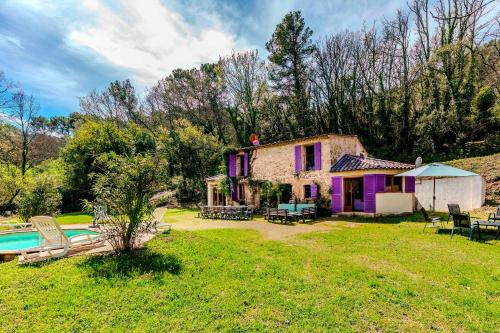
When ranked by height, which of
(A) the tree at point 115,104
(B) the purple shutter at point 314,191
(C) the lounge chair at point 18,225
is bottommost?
(C) the lounge chair at point 18,225

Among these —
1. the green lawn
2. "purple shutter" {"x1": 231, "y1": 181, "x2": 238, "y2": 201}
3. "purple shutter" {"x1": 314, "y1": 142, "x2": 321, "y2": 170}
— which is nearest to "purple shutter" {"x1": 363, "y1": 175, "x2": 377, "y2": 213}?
"purple shutter" {"x1": 314, "y1": 142, "x2": 321, "y2": 170}

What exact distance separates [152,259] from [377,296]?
15.9 ft

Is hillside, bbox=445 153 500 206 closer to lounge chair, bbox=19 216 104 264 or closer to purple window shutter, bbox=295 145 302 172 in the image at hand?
purple window shutter, bbox=295 145 302 172

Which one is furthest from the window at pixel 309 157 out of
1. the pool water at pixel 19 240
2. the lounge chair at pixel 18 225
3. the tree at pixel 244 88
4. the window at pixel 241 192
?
the tree at pixel 244 88

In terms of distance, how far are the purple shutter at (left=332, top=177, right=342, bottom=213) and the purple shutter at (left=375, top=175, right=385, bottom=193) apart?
6.15 feet

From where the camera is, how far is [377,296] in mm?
4449

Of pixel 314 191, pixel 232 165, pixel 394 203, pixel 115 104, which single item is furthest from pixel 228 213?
pixel 115 104

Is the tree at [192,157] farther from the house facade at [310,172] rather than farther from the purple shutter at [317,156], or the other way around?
the purple shutter at [317,156]

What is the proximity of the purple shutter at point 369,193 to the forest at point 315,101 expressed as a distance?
1112cm

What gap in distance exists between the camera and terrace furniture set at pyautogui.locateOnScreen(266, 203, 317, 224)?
43.7ft

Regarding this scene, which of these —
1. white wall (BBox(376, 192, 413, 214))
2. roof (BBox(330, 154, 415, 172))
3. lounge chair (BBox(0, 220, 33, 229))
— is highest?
roof (BBox(330, 154, 415, 172))

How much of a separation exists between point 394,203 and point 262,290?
12175mm

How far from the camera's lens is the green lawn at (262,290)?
3756 mm

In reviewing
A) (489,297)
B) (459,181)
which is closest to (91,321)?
(489,297)
